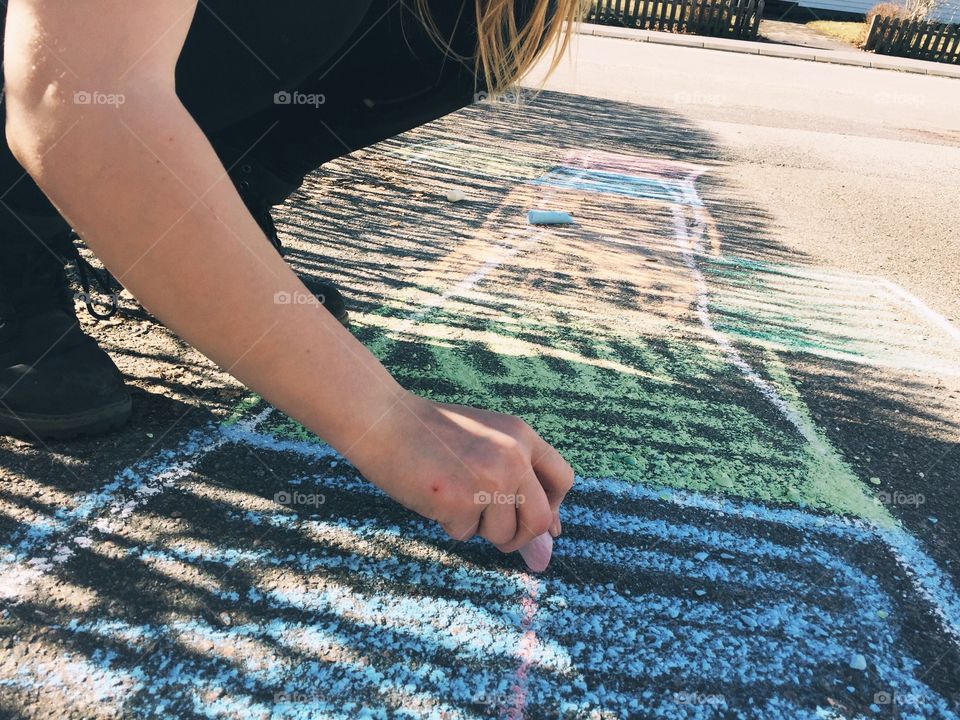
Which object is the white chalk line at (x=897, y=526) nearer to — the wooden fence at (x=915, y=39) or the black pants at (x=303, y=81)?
the black pants at (x=303, y=81)

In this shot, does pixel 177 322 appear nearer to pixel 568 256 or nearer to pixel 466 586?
pixel 466 586

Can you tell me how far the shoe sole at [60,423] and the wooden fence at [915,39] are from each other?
21782 millimetres

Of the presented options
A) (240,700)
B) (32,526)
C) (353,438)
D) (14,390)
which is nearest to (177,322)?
(353,438)

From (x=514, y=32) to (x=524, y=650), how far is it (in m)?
1.37

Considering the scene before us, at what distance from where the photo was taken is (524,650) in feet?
4.47

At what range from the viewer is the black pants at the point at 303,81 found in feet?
5.61

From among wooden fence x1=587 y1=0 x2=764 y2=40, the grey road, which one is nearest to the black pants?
the grey road

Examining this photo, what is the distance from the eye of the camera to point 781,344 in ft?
8.86

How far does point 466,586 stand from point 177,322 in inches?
33.2

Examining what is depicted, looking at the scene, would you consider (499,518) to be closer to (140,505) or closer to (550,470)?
(550,470)

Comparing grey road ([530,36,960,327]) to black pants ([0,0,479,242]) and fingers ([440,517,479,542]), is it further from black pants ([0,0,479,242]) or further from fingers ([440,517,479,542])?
fingers ([440,517,479,542])

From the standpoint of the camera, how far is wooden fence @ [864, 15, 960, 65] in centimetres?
1875

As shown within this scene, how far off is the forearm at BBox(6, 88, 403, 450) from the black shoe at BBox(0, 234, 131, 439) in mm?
1026

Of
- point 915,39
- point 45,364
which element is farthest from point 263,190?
point 915,39
